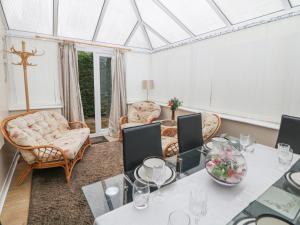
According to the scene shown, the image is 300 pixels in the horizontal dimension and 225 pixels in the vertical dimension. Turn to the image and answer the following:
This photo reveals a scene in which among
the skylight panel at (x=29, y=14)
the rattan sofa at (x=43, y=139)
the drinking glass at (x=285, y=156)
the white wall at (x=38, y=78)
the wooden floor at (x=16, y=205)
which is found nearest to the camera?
the drinking glass at (x=285, y=156)

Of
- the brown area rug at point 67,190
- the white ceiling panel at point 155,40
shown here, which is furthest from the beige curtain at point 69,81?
the white ceiling panel at point 155,40

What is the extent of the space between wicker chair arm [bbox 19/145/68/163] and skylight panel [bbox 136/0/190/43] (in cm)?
302

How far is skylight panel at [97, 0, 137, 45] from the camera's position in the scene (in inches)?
135

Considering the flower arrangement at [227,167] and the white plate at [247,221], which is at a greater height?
the flower arrangement at [227,167]

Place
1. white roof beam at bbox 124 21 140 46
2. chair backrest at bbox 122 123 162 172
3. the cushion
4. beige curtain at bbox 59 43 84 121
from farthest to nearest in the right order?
the cushion, white roof beam at bbox 124 21 140 46, beige curtain at bbox 59 43 84 121, chair backrest at bbox 122 123 162 172

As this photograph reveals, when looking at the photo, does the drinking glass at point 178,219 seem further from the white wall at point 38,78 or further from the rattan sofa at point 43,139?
the white wall at point 38,78

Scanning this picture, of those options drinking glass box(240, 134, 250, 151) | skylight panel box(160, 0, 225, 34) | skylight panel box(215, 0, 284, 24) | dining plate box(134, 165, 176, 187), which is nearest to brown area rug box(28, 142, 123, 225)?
dining plate box(134, 165, 176, 187)

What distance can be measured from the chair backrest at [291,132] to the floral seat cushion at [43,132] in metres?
2.63

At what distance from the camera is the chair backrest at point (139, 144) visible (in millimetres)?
1476

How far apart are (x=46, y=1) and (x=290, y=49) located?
3.91 m

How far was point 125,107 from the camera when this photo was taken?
15.2 ft

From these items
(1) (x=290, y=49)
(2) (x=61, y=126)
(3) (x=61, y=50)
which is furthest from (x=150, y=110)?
(1) (x=290, y=49)

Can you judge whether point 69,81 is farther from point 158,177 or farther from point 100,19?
point 158,177

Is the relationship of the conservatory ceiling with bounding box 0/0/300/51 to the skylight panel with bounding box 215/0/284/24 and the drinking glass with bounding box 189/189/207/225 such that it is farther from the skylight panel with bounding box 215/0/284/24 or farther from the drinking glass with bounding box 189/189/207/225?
the drinking glass with bounding box 189/189/207/225
